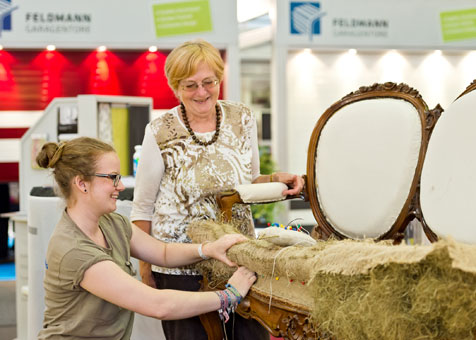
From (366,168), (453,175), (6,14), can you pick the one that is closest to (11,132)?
(6,14)

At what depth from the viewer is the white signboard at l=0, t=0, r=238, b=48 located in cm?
670

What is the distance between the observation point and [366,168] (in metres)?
2.25

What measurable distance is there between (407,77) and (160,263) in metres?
6.20

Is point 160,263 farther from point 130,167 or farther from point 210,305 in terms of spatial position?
point 130,167

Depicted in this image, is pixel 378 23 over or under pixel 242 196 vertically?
over

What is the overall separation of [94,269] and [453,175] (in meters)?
1.05

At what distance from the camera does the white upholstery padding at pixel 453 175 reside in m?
1.73

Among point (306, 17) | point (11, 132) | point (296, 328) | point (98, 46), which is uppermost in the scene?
point (306, 17)

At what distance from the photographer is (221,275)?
1.82 meters

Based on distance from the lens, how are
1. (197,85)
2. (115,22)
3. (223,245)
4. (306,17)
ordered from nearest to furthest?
(223,245), (197,85), (115,22), (306,17)

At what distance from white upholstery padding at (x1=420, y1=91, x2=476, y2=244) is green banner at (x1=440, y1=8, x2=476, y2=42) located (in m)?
6.12

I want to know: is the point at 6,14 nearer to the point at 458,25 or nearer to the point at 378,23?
the point at 378,23

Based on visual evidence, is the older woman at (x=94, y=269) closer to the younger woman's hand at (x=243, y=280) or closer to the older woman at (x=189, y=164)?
the younger woman's hand at (x=243, y=280)

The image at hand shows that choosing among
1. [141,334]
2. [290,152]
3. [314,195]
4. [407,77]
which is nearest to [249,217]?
[314,195]
